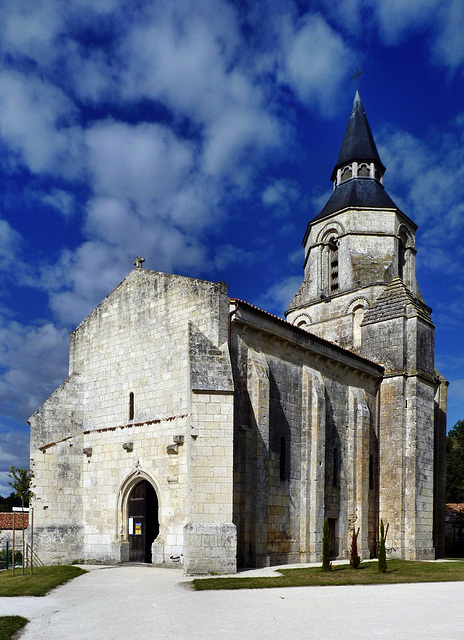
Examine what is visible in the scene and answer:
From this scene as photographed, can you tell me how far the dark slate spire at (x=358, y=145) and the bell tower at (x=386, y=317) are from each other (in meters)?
0.06

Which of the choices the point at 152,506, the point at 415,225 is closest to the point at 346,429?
the point at 152,506

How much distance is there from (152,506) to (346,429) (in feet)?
24.7

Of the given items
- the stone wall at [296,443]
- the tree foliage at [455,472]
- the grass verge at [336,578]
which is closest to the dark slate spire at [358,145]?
the stone wall at [296,443]

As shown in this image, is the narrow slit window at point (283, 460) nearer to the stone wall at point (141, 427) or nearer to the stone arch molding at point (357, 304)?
the stone wall at point (141, 427)

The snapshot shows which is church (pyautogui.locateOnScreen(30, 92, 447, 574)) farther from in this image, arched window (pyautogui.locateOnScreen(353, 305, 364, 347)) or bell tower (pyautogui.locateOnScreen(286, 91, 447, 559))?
arched window (pyautogui.locateOnScreen(353, 305, 364, 347))

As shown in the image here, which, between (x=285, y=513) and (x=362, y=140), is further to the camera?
(x=362, y=140)

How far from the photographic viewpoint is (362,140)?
3152 centimetres

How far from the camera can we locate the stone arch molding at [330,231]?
95.0ft

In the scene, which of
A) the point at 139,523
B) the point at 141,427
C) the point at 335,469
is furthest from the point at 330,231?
the point at 139,523

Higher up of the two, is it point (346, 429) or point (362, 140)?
point (362, 140)

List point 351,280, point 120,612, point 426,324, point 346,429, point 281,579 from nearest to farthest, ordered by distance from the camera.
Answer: point 120,612 → point 281,579 → point 346,429 → point 426,324 → point 351,280

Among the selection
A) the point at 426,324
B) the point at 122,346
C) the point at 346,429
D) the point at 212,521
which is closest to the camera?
the point at 212,521

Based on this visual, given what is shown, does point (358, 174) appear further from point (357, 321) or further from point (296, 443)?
point (296, 443)

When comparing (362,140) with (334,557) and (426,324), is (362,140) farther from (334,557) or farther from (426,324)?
(334,557)
